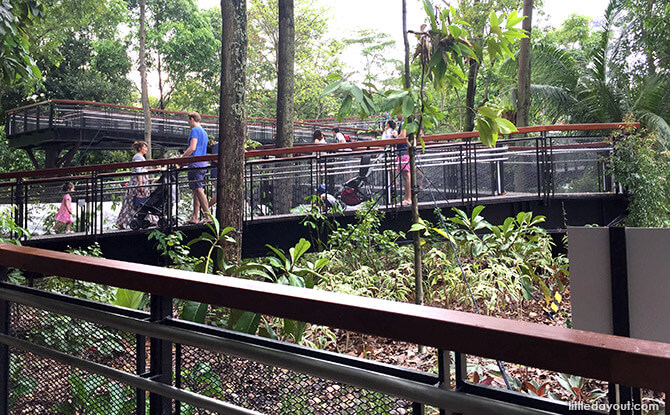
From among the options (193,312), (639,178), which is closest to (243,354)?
(193,312)

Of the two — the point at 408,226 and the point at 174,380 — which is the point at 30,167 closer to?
the point at 408,226

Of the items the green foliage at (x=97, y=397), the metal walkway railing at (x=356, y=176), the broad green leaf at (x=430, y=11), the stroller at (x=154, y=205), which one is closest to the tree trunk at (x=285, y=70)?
the metal walkway railing at (x=356, y=176)

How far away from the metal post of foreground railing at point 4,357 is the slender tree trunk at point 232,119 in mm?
3392

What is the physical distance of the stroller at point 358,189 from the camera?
751cm

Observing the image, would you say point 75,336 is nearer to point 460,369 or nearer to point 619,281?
point 460,369

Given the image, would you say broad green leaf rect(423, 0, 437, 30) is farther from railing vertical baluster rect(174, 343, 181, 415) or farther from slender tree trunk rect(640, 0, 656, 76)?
slender tree trunk rect(640, 0, 656, 76)

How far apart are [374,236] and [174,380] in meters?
4.83

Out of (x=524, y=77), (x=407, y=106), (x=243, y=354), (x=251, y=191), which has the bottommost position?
(x=243, y=354)

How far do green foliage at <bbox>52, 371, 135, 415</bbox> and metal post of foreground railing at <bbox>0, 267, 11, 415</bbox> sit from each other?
34cm

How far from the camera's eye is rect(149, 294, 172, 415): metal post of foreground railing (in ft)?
4.76

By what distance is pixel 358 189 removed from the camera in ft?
24.9

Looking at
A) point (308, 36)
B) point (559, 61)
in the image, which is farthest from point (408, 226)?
point (308, 36)

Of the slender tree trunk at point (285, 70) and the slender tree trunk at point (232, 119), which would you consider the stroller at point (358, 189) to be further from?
the slender tree trunk at point (232, 119)

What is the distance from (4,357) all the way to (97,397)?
0.51 metres
